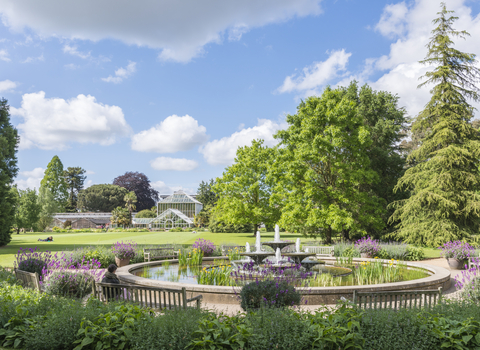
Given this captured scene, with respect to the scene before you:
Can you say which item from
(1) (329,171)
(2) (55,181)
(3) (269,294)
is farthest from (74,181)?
(3) (269,294)

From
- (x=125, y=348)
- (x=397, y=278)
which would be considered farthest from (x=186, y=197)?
(x=125, y=348)

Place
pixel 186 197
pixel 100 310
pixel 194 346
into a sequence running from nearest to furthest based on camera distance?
1. pixel 194 346
2. pixel 100 310
3. pixel 186 197

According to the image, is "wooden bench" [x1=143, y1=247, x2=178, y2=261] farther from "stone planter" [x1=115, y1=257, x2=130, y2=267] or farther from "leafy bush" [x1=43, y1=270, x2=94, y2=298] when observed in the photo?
"leafy bush" [x1=43, y1=270, x2=94, y2=298]

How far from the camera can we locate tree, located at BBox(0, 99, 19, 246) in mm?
26500

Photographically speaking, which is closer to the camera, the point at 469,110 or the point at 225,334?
the point at 225,334

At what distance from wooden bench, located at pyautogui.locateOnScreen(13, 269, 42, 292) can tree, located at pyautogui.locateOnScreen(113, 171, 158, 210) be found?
296ft

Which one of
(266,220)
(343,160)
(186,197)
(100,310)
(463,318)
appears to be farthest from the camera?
(186,197)


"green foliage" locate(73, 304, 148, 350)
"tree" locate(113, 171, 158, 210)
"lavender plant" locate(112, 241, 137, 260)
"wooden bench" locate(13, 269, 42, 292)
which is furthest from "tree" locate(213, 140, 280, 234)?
"tree" locate(113, 171, 158, 210)

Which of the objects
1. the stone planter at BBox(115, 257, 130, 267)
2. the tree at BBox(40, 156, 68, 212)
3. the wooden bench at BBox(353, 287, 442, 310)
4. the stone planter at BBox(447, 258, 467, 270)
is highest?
the tree at BBox(40, 156, 68, 212)

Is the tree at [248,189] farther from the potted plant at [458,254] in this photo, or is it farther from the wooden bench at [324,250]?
the potted plant at [458,254]

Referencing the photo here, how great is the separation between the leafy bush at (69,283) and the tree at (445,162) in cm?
1984

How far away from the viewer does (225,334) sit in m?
4.04

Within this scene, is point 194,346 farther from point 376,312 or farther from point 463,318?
point 463,318

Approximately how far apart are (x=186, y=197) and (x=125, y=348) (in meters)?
69.4
